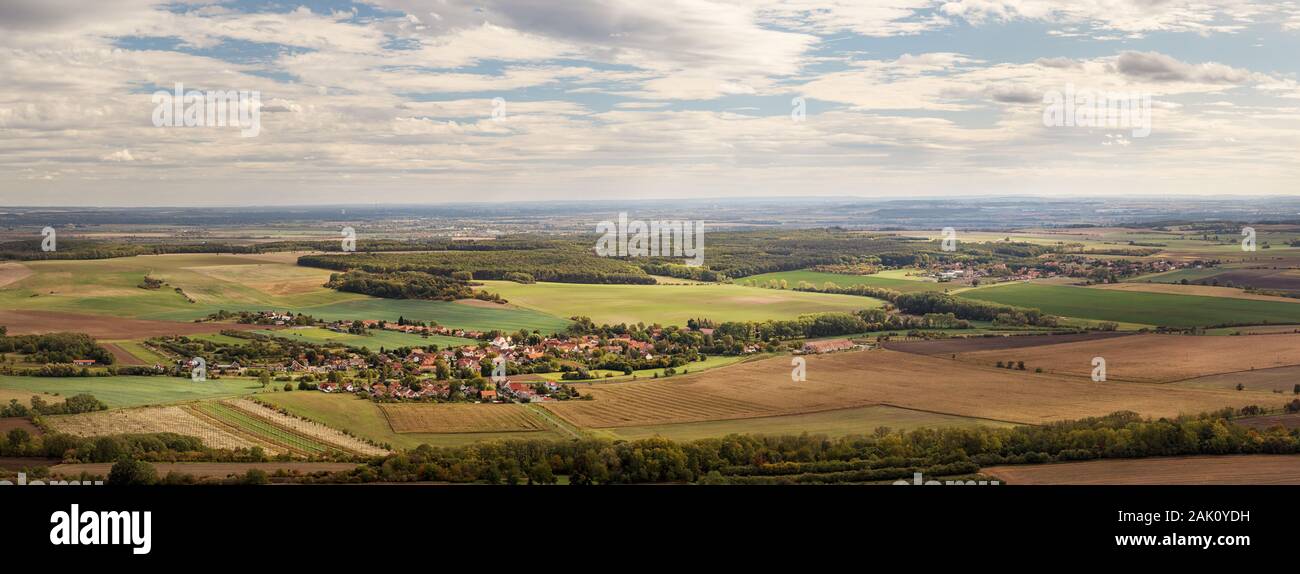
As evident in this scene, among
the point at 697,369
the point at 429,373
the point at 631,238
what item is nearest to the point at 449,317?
the point at 429,373

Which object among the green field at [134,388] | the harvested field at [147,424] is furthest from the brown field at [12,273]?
the harvested field at [147,424]

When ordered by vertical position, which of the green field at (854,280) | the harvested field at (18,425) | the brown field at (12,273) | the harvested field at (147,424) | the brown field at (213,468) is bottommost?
the brown field at (213,468)

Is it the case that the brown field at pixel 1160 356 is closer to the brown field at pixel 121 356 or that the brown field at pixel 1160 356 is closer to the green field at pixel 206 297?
the green field at pixel 206 297

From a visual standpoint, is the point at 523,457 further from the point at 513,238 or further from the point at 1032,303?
the point at 513,238

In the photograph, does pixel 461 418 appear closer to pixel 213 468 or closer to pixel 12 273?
pixel 213 468

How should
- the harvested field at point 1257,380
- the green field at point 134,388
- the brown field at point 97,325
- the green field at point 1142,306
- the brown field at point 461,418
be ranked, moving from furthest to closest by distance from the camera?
the green field at point 1142,306 → the brown field at point 97,325 → the harvested field at point 1257,380 → the green field at point 134,388 → the brown field at point 461,418

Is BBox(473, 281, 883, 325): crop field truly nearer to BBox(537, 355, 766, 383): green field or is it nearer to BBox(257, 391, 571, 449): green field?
BBox(537, 355, 766, 383): green field

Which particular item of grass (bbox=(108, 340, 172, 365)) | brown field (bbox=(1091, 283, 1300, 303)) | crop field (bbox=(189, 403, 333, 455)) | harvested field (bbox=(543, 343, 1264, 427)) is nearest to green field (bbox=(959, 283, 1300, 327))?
brown field (bbox=(1091, 283, 1300, 303))
